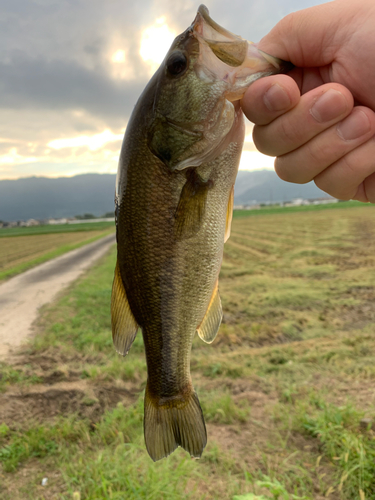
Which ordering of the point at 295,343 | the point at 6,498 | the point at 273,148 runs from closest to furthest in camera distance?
the point at 273,148 → the point at 6,498 → the point at 295,343

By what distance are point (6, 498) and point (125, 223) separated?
12.4ft

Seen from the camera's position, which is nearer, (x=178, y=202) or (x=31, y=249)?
(x=178, y=202)

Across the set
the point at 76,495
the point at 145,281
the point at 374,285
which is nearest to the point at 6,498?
the point at 76,495

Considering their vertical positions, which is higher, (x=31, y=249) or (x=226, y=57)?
(x=226, y=57)

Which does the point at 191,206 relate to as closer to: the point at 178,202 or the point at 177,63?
the point at 178,202

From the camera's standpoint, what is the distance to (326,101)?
1.73 metres

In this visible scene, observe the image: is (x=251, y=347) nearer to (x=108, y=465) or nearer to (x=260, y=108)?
(x=108, y=465)

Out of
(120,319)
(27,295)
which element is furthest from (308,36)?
(27,295)

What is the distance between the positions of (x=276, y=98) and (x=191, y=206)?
66 cm

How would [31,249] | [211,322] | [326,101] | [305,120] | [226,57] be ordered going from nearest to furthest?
[226,57]
[326,101]
[305,120]
[211,322]
[31,249]

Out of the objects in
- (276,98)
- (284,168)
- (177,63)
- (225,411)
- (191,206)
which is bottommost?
(225,411)

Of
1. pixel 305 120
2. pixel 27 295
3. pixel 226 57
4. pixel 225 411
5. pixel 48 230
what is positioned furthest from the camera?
pixel 48 230

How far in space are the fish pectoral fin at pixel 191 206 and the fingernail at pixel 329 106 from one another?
2.17 ft

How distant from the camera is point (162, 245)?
5.72 ft
